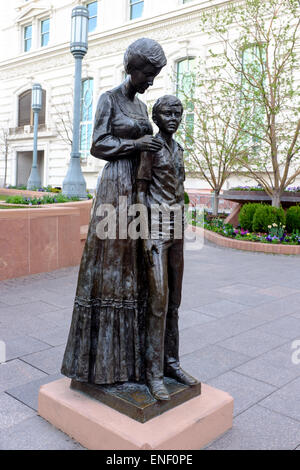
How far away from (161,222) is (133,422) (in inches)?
47.9

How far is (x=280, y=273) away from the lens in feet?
28.5

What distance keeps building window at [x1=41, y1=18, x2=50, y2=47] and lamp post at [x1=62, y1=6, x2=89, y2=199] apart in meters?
23.0

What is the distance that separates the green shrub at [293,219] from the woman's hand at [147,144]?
10.7 metres

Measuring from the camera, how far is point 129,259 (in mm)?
2840

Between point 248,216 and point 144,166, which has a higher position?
point 144,166

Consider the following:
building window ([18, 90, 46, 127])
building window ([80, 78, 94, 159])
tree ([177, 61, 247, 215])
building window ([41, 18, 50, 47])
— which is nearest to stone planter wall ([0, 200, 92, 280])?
tree ([177, 61, 247, 215])

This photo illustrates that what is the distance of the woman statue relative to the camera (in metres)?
2.78

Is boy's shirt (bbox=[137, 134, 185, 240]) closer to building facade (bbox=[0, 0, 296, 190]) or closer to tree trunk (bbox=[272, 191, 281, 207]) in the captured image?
tree trunk (bbox=[272, 191, 281, 207])

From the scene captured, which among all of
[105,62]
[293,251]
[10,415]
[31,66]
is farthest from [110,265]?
[31,66]

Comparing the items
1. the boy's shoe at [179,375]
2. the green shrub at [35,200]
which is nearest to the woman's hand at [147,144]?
the boy's shoe at [179,375]

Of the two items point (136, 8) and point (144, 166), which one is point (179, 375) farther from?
point (136, 8)

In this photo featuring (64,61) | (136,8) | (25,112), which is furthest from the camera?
(25,112)

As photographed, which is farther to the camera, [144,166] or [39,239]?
[39,239]

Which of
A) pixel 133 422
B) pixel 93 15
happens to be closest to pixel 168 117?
pixel 133 422
